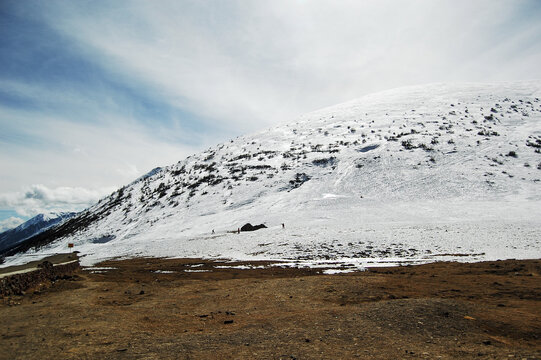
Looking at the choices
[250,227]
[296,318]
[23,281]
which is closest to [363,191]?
[250,227]

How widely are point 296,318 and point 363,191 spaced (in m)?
35.9

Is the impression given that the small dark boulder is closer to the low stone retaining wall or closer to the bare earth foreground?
the low stone retaining wall

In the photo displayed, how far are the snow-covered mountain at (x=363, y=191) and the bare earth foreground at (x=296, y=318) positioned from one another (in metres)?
7.35

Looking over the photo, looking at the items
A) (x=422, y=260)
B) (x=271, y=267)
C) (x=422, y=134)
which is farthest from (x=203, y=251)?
(x=422, y=134)

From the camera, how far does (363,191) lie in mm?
42531

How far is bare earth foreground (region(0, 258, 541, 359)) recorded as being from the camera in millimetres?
6855

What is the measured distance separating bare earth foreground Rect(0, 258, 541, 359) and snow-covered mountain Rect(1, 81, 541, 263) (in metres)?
7.35

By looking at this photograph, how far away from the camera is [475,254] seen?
19328 millimetres

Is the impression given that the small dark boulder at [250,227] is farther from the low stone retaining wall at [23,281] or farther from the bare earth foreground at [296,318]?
the bare earth foreground at [296,318]

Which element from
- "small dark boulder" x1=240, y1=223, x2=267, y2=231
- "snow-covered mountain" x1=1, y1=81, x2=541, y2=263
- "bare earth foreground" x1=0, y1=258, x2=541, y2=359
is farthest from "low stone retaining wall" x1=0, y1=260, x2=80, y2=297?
"small dark boulder" x1=240, y1=223, x2=267, y2=231

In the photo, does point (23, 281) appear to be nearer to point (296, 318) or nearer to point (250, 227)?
point (296, 318)

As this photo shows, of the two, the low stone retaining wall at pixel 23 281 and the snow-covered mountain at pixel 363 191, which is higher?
the snow-covered mountain at pixel 363 191

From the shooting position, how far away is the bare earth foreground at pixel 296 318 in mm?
6855

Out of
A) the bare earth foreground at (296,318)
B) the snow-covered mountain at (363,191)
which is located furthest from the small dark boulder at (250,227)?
the bare earth foreground at (296,318)
